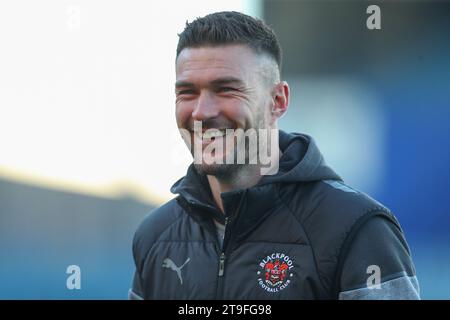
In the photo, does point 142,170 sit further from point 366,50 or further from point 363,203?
point 363,203

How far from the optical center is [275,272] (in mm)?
1615

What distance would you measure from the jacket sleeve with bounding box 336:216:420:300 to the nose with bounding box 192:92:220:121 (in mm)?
485

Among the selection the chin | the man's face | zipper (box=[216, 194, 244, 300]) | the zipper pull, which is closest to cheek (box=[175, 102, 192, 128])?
the man's face

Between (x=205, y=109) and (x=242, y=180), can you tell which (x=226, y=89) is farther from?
(x=242, y=180)

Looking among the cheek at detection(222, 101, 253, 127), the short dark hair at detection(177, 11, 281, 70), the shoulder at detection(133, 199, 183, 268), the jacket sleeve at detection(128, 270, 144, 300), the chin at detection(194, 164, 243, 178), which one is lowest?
the jacket sleeve at detection(128, 270, 144, 300)

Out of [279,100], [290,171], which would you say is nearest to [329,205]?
[290,171]

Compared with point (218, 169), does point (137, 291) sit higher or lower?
lower

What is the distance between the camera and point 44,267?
351cm

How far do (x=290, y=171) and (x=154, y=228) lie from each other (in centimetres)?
46

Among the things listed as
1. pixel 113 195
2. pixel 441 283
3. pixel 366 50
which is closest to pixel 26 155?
pixel 113 195

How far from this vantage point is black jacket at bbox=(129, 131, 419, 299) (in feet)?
5.02

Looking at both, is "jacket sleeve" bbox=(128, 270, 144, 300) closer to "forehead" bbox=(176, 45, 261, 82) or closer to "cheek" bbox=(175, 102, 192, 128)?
"cheek" bbox=(175, 102, 192, 128)

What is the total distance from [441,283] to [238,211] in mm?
2270

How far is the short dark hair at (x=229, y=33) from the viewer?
5.85 ft
